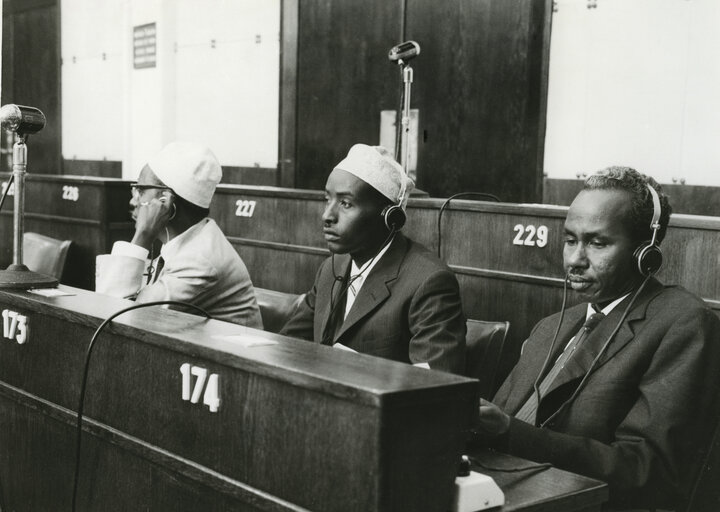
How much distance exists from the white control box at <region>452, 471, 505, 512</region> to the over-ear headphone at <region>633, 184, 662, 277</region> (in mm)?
816

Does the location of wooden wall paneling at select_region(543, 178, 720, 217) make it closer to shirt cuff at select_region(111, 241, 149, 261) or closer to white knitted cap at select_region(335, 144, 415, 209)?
white knitted cap at select_region(335, 144, 415, 209)

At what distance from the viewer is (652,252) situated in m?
2.01

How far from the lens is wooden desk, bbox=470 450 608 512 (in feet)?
4.81

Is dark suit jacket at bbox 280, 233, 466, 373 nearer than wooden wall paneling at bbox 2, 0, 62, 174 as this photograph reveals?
Yes

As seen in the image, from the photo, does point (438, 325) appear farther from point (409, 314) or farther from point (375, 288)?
point (375, 288)

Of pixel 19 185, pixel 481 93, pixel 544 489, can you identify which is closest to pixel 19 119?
pixel 19 185

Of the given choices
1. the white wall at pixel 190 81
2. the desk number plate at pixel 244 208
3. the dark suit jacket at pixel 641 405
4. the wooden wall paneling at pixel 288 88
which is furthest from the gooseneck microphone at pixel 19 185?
the white wall at pixel 190 81

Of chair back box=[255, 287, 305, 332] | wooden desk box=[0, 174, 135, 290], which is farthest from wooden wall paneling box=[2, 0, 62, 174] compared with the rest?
chair back box=[255, 287, 305, 332]

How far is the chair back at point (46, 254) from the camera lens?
5160 millimetres

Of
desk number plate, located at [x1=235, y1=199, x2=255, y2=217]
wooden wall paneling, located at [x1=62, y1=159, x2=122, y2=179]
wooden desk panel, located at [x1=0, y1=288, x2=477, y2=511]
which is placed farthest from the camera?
wooden wall paneling, located at [x1=62, y1=159, x2=122, y2=179]

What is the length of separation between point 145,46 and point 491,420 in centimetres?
579

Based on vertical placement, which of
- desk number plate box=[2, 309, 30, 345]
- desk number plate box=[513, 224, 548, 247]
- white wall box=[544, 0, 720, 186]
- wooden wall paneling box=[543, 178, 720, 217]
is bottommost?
desk number plate box=[2, 309, 30, 345]

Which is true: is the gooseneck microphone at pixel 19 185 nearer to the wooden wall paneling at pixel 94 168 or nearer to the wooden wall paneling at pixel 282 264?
the wooden wall paneling at pixel 282 264

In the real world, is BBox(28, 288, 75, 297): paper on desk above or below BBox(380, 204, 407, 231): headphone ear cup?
below
